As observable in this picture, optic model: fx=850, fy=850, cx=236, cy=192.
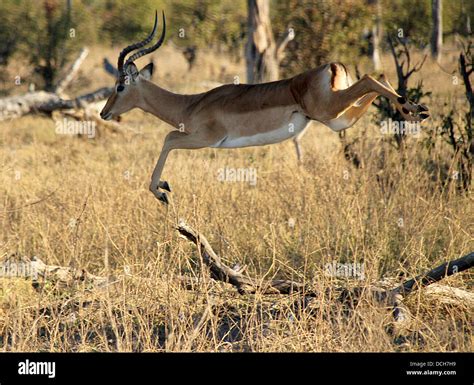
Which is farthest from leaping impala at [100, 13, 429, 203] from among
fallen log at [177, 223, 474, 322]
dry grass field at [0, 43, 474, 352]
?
fallen log at [177, 223, 474, 322]

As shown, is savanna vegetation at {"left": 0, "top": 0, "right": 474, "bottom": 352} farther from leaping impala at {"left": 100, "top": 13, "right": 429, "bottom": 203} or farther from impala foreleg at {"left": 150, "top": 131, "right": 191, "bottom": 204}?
leaping impala at {"left": 100, "top": 13, "right": 429, "bottom": 203}

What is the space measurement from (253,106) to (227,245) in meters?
1.07

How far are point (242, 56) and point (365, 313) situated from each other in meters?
20.4

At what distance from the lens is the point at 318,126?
13.1 metres

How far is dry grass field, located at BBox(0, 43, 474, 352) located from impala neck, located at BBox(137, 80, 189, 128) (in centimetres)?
59

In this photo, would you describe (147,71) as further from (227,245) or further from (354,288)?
(354,288)

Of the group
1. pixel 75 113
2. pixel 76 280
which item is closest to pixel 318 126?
pixel 75 113

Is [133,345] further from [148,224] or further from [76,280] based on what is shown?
[148,224]

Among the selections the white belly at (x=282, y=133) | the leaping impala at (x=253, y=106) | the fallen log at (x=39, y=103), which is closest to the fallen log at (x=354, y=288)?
the leaping impala at (x=253, y=106)

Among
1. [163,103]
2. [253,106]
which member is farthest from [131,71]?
[253,106]

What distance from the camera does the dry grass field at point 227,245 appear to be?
4.65m

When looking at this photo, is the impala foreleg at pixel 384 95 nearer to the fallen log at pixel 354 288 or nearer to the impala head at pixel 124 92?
the fallen log at pixel 354 288

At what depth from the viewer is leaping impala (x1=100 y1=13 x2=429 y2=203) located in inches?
228

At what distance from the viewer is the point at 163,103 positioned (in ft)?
22.6
